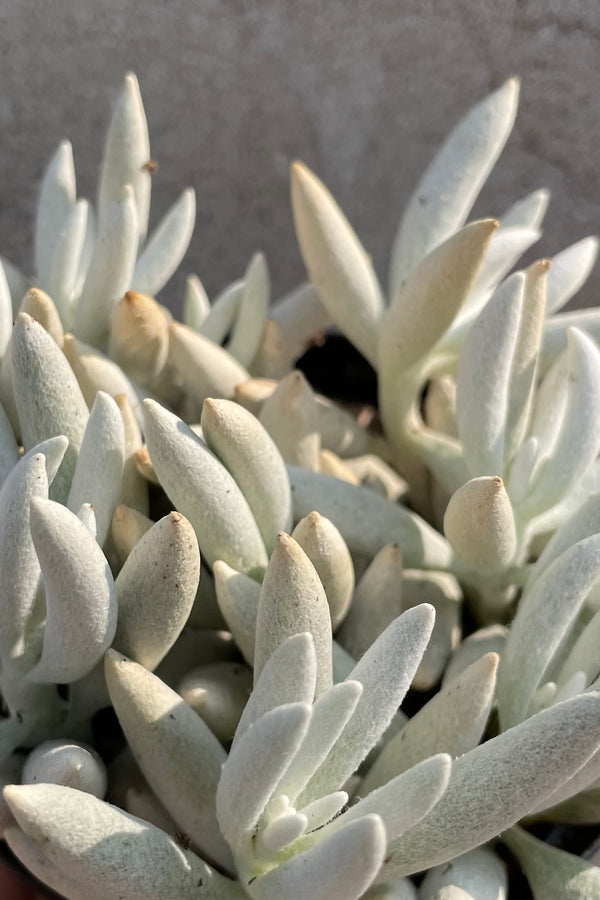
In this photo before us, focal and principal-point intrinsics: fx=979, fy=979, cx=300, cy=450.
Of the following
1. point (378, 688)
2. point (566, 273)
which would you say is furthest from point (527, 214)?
point (378, 688)

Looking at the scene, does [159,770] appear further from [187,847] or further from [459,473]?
[459,473]

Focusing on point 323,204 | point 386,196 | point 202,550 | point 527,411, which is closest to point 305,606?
point 202,550

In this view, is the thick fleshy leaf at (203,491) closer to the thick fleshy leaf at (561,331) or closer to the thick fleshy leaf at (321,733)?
the thick fleshy leaf at (321,733)

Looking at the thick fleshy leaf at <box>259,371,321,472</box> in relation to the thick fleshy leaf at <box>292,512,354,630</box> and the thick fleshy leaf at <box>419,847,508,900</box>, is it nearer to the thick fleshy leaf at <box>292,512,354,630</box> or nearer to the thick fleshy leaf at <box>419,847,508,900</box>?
the thick fleshy leaf at <box>292,512,354,630</box>

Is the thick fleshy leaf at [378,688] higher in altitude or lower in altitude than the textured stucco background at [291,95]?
lower

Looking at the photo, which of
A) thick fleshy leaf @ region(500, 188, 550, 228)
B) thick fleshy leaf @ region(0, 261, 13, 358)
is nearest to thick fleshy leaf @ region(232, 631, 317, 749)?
thick fleshy leaf @ region(0, 261, 13, 358)

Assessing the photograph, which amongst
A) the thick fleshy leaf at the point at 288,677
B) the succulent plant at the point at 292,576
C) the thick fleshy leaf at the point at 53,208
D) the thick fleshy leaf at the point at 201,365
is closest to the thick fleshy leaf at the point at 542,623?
the succulent plant at the point at 292,576

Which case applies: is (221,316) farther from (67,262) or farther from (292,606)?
(292,606)

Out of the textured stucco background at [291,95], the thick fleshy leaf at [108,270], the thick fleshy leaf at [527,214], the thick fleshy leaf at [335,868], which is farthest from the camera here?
the textured stucco background at [291,95]
